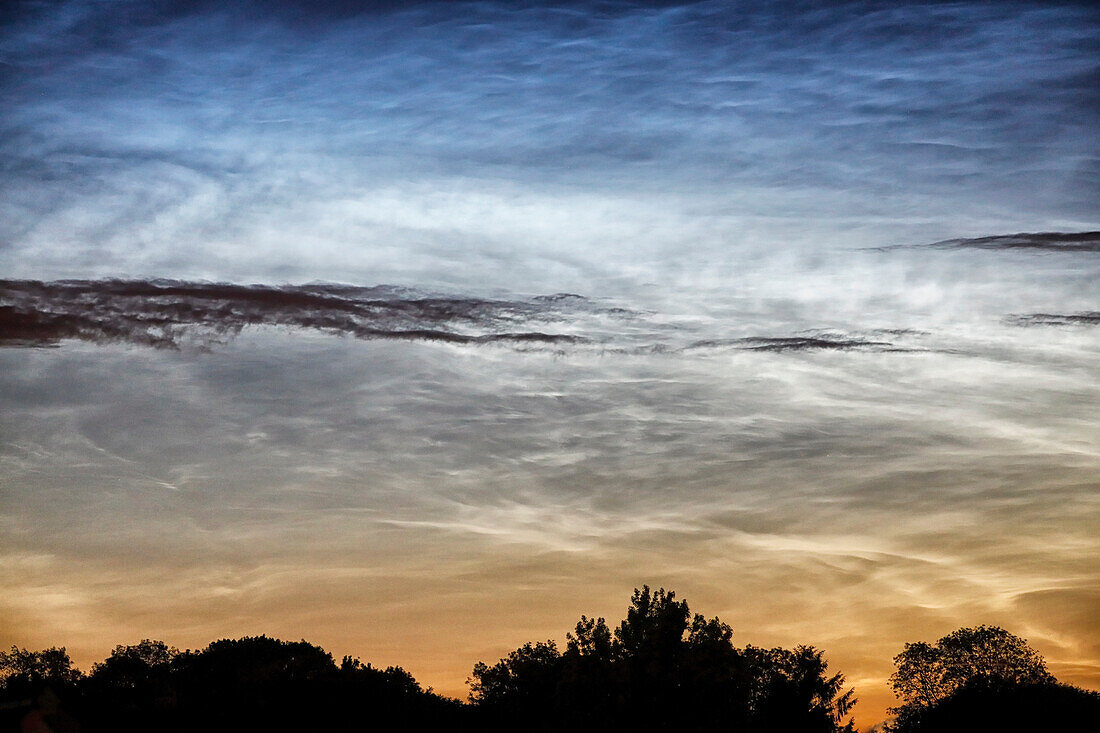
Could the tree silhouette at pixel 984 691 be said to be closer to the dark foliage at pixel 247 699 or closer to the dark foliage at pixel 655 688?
the dark foliage at pixel 655 688

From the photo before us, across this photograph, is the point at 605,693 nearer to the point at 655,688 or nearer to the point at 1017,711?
the point at 655,688

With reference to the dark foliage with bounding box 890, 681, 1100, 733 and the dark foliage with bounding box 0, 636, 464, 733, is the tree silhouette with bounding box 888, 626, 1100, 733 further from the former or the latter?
the dark foliage with bounding box 0, 636, 464, 733

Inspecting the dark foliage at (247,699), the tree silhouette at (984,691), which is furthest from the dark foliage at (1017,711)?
the dark foliage at (247,699)

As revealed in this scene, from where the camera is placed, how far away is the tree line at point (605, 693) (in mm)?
54781

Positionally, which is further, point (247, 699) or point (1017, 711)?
point (247, 699)

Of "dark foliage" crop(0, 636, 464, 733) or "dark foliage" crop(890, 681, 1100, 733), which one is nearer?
"dark foliage" crop(890, 681, 1100, 733)

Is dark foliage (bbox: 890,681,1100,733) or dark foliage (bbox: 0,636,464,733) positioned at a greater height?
dark foliage (bbox: 890,681,1100,733)

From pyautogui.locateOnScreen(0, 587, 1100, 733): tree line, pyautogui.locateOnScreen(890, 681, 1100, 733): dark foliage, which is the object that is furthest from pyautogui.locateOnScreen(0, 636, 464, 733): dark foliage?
pyautogui.locateOnScreen(890, 681, 1100, 733): dark foliage

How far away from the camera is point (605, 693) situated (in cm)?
5531

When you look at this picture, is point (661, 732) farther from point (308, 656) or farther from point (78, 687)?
point (78, 687)

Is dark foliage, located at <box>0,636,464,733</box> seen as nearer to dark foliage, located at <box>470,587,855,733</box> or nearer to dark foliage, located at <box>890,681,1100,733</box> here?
dark foliage, located at <box>470,587,855,733</box>

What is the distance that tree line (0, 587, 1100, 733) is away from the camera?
5478 centimetres

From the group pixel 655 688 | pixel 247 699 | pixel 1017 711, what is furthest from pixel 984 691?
pixel 247 699

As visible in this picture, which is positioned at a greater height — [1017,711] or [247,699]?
[1017,711]
